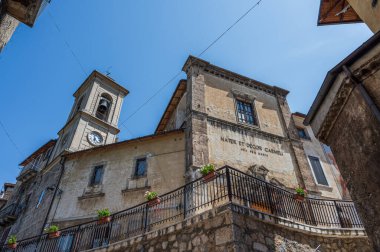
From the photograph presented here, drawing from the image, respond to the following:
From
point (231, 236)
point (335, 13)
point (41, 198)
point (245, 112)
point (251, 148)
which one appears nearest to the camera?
point (231, 236)

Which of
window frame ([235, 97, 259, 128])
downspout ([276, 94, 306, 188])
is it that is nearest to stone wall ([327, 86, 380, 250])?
downspout ([276, 94, 306, 188])

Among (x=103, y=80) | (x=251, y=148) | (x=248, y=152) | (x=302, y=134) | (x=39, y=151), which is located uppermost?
(x=103, y=80)

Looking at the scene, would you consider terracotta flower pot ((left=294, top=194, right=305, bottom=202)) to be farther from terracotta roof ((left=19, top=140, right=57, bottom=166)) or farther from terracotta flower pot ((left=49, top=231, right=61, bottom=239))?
terracotta roof ((left=19, top=140, right=57, bottom=166))

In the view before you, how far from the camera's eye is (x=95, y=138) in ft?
67.6

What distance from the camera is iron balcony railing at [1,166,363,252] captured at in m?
9.53

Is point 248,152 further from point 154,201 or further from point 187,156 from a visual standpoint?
point 154,201

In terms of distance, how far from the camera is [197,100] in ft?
51.9

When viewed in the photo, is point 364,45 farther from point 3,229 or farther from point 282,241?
point 3,229

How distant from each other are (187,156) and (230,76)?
7598 millimetres

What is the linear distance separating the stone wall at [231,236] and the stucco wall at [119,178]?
4487 mm

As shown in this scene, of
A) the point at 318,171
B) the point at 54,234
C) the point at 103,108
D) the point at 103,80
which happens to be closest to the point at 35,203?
the point at 54,234

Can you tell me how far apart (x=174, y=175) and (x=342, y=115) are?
9604 millimetres

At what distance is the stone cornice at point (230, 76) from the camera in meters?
17.9

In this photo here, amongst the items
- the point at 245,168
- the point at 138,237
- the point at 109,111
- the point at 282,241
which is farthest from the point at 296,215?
the point at 109,111
